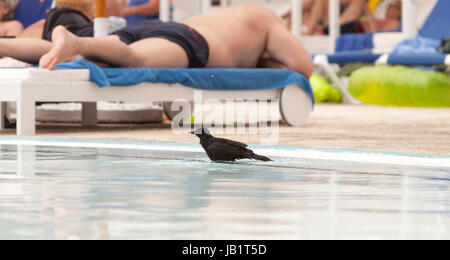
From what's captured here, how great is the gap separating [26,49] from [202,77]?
120cm

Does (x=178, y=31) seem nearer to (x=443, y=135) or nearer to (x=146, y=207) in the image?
(x=443, y=135)

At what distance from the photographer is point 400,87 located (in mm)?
10227

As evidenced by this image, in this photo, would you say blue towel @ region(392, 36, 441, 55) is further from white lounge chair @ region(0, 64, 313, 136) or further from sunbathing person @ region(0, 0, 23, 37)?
white lounge chair @ region(0, 64, 313, 136)

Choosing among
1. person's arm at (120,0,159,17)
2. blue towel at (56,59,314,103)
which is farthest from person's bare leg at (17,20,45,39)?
person's arm at (120,0,159,17)

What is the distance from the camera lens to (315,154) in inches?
165

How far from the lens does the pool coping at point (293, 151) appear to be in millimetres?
3917

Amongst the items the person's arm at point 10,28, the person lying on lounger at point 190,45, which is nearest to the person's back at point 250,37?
the person lying on lounger at point 190,45

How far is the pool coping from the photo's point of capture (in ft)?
12.9

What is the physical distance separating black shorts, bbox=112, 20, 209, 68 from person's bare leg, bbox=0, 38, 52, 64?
557mm

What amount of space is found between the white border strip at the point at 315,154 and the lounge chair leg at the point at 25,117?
625mm

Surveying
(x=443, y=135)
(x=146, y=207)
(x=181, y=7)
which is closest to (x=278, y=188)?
(x=146, y=207)

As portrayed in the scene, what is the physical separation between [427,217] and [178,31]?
4.19m

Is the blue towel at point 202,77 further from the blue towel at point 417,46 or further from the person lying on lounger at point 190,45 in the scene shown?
the blue towel at point 417,46
